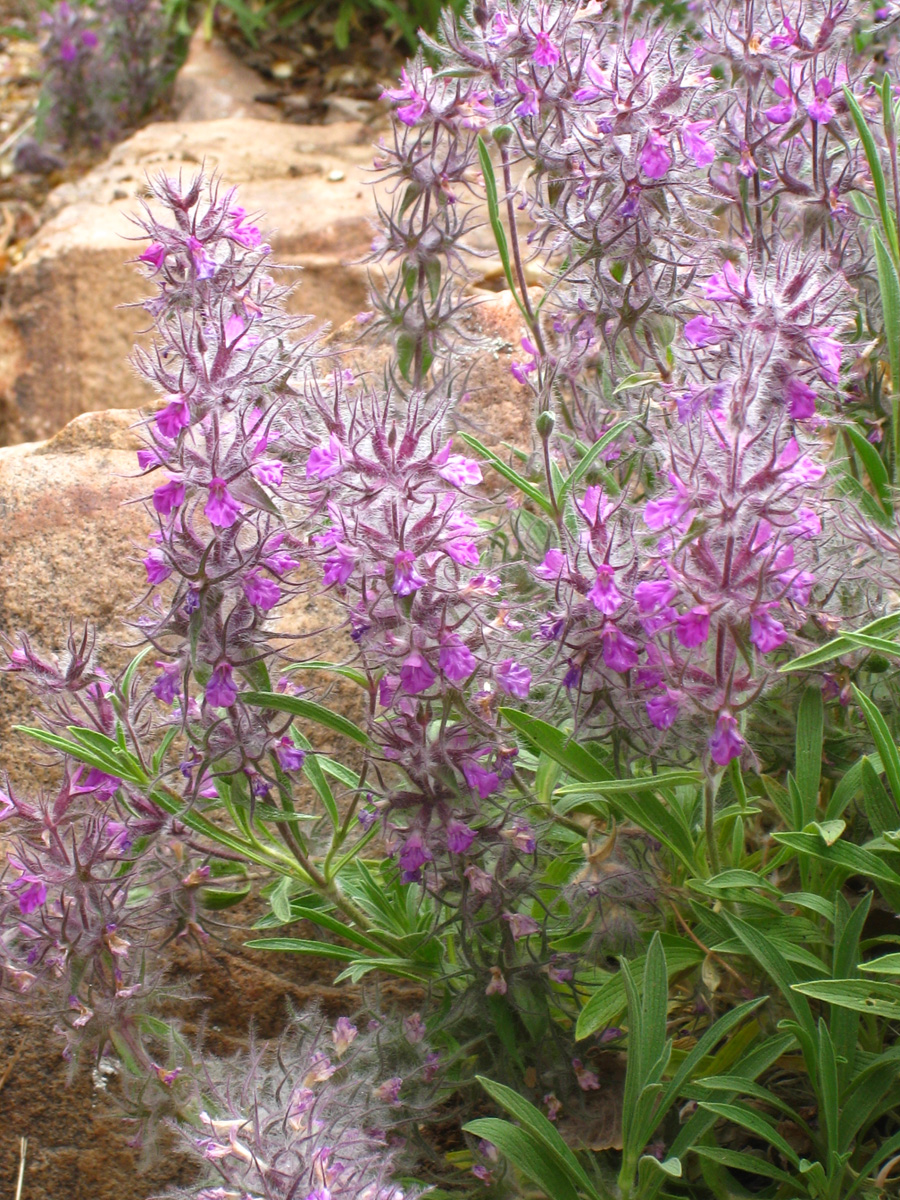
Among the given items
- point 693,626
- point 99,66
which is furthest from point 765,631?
point 99,66

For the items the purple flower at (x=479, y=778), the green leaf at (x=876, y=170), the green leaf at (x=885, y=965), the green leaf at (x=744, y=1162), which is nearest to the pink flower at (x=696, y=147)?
the green leaf at (x=876, y=170)

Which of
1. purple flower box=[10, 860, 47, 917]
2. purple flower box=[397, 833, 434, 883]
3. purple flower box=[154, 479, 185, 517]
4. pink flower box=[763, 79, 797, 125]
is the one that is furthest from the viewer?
pink flower box=[763, 79, 797, 125]

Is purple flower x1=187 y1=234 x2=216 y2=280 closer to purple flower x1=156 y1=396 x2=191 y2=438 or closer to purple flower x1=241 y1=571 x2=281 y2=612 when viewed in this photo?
purple flower x1=156 y1=396 x2=191 y2=438

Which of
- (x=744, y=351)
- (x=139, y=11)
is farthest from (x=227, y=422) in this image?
(x=139, y=11)

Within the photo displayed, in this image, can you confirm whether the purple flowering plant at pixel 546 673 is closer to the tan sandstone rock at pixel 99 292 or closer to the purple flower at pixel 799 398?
the purple flower at pixel 799 398

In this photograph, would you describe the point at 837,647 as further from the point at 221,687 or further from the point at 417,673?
the point at 221,687

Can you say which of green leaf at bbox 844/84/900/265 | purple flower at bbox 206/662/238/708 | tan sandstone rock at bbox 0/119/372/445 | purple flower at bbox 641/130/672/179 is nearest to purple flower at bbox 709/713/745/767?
purple flower at bbox 206/662/238/708
